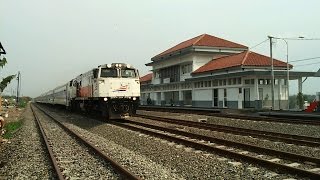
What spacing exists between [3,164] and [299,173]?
7.39 meters

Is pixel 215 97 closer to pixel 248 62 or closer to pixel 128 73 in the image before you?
pixel 248 62

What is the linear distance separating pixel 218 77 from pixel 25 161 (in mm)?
30806

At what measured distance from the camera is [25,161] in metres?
10.4

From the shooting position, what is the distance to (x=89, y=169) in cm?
892

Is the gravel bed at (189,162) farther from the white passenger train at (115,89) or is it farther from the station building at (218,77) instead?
the station building at (218,77)

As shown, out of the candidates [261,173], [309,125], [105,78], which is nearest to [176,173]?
[261,173]

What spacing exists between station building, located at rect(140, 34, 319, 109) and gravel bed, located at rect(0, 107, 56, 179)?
78.4 feet

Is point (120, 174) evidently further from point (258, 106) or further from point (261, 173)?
point (258, 106)

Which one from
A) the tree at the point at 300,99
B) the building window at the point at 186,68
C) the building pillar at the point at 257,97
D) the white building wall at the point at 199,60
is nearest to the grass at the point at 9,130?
the building pillar at the point at 257,97

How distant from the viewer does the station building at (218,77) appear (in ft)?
118

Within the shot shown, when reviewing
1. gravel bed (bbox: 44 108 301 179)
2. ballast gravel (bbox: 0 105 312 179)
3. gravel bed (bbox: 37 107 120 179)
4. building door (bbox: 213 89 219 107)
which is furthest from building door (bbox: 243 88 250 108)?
gravel bed (bbox: 37 107 120 179)

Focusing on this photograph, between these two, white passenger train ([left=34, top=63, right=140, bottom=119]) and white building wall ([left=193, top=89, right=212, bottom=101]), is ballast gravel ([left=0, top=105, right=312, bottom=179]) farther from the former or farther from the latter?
white building wall ([left=193, top=89, right=212, bottom=101])

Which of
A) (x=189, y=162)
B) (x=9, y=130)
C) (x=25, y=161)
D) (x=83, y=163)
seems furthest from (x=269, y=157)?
(x=9, y=130)

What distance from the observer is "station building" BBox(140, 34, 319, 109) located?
3603 cm
